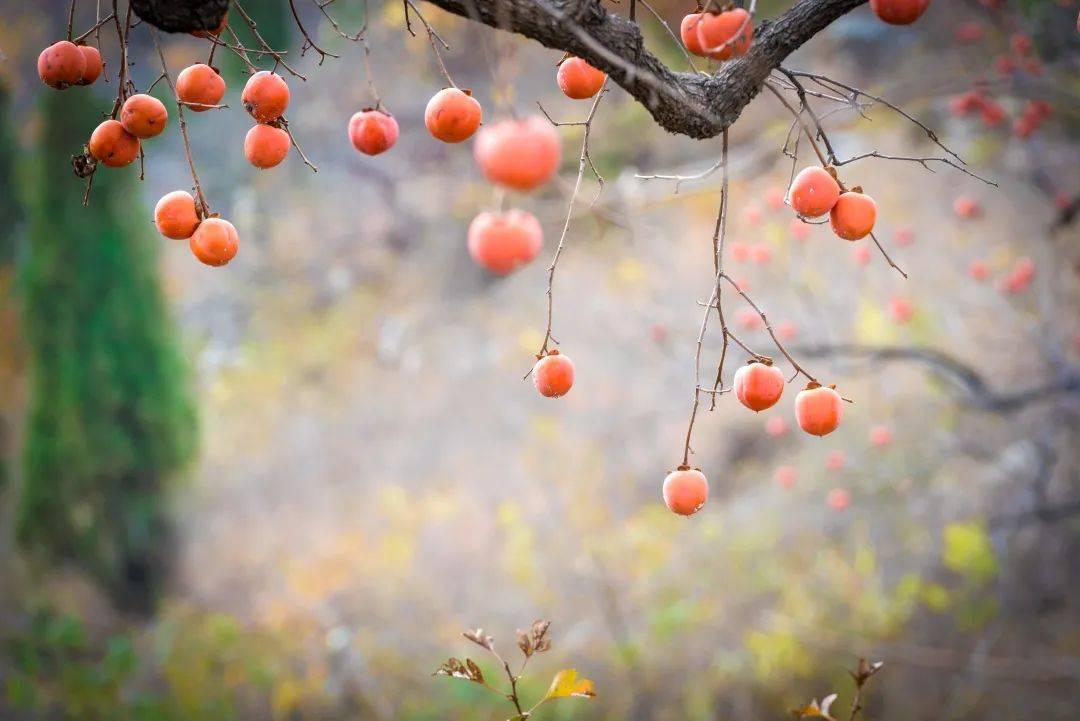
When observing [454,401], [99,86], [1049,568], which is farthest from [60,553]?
[1049,568]

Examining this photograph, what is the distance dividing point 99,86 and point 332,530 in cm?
273

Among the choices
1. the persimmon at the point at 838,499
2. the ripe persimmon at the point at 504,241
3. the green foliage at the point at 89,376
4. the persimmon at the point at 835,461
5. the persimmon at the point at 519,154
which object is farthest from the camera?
the green foliage at the point at 89,376

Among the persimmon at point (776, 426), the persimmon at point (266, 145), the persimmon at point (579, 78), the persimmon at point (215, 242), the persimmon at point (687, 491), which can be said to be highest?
the persimmon at point (776, 426)

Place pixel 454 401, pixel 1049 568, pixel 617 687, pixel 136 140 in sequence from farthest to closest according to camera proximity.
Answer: pixel 454 401
pixel 617 687
pixel 1049 568
pixel 136 140

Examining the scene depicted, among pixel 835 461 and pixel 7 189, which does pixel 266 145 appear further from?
pixel 7 189

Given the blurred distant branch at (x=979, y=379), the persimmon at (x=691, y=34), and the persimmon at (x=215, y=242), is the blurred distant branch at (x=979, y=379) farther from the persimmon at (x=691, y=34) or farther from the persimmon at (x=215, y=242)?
the persimmon at (x=215, y=242)

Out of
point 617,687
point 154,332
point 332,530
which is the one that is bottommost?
point 617,687

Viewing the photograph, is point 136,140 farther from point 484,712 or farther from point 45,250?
point 45,250

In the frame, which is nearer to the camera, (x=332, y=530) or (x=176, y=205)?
(x=176, y=205)

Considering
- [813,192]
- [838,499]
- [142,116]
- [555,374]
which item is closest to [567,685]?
[555,374]

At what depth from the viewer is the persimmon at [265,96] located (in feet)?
3.80

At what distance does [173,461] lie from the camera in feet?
14.0

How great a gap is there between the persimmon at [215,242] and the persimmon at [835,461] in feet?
10.7

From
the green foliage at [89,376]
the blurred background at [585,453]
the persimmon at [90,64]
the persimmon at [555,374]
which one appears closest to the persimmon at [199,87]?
the persimmon at [90,64]
